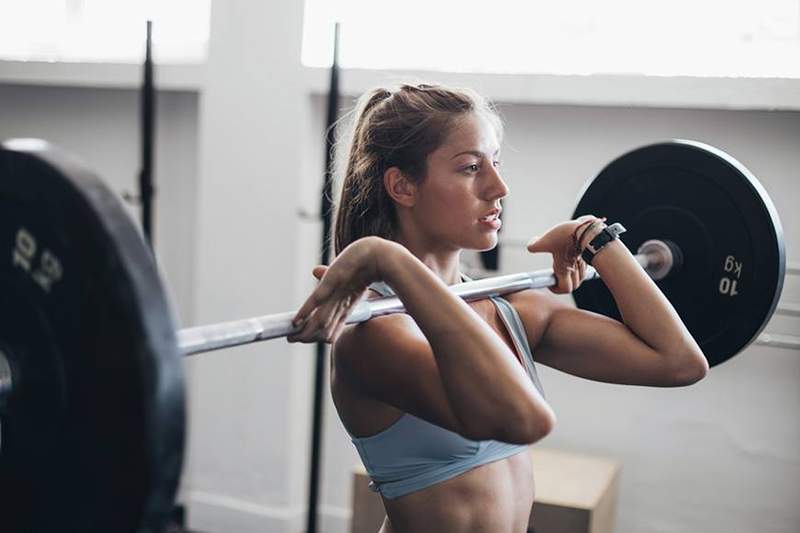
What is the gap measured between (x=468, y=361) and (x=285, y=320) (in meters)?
0.20

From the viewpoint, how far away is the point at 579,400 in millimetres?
2732

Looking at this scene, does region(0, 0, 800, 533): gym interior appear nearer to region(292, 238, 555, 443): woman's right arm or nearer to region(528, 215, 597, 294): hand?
region(528, 215, 597, 294): hand

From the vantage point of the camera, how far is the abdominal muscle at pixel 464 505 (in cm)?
125

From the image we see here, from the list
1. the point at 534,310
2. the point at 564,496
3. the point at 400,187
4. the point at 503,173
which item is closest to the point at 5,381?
the point at 400,187

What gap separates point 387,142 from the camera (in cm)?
138

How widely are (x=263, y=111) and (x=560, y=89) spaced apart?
91 centimetres

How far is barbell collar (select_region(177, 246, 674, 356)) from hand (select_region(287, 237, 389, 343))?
0.05ft

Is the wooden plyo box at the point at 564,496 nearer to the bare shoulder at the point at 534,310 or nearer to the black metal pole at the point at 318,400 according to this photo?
the black metal pole at the point at 318,400

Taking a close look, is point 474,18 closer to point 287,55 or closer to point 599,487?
point 287,55

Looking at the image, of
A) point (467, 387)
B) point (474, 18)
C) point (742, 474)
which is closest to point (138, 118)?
point (474, 18)

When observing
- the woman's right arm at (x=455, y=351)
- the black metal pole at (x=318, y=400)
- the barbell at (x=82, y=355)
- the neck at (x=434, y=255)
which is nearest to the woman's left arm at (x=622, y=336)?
the neck at (x=434, y=255)

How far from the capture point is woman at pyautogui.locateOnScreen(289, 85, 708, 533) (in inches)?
41.1

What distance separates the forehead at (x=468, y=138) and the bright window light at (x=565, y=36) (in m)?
1.38

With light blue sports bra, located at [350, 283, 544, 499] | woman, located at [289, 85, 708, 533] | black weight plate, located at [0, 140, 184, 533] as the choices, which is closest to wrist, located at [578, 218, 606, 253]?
woman, located at [289, 85, 708, 533]
